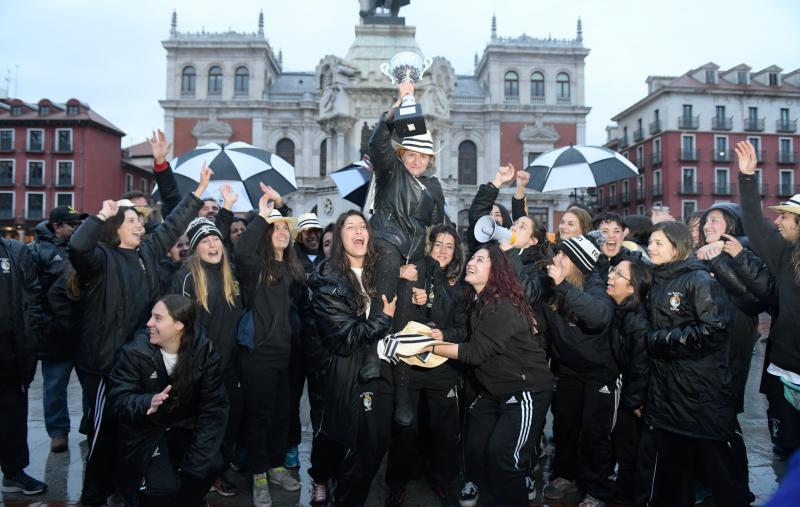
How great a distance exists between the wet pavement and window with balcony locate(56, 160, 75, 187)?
40.8m

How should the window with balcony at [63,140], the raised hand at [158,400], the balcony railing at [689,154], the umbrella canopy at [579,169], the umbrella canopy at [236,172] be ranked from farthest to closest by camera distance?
the balcony railing at [689,154], the window with balcony at [63,140], the umbrella canopy at [579,169], the umbrella canopy at [236,172], the raised hand at [158,400]

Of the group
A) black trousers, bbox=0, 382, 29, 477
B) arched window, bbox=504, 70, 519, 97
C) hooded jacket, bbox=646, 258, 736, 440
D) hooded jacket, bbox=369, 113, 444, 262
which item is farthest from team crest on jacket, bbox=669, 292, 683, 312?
arched window, bbox=504, 70, 519, 97

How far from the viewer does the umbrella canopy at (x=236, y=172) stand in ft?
20.1

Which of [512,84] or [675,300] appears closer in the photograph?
[675,300]

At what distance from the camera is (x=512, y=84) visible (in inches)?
1791

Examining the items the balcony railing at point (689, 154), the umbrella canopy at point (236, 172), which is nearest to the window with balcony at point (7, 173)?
the umbrella canopy at point (236, 172)

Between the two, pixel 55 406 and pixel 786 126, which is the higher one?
pixel 786 126

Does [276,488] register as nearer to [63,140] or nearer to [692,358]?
[692,358]

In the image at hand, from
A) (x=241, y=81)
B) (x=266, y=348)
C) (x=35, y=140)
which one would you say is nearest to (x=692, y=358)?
(x=266, y=348)

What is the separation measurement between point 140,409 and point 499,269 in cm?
246

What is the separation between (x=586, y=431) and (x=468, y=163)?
41.6m

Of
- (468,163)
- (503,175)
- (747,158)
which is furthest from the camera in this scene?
(468,163)

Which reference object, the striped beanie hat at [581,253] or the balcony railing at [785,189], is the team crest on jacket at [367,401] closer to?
the striped beanie hat at [581,253]

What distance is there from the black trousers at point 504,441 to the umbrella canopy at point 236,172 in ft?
11.1
